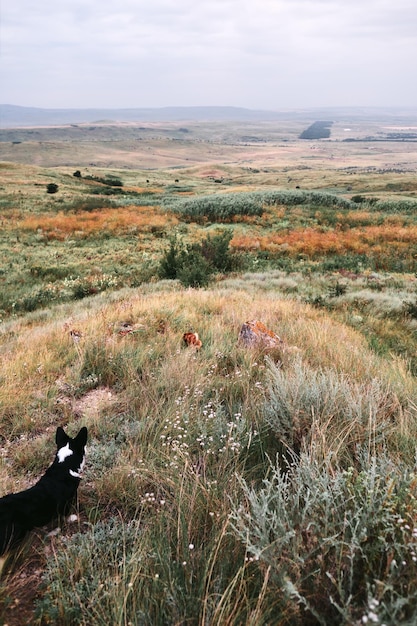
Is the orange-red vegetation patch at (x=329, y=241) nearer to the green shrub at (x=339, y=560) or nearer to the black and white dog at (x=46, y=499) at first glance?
the black and white dog at (x=46, y=499)

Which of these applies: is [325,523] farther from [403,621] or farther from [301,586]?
[403,621]

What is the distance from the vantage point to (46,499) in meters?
2.18

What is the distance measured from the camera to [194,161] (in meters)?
154

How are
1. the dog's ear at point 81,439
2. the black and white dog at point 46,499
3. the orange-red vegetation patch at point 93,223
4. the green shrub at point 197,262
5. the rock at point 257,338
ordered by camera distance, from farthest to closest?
the orange-red vegetation patch at point 93,223, the green shrub at point 197,262, the rock at point 257,338, the dog's ear at point 81,439, the black and white dog at point 46,499

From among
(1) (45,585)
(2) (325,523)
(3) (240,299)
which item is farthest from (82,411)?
(3) (240,299)

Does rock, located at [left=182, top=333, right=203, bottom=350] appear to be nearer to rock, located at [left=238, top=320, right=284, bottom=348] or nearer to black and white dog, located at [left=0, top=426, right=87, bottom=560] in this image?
rock, located at [left=238, top=320, right=284, bottom=348]

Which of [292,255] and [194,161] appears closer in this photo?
[292,255]

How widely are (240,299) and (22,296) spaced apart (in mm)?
6883

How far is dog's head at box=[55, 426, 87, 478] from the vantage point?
248 centimetres

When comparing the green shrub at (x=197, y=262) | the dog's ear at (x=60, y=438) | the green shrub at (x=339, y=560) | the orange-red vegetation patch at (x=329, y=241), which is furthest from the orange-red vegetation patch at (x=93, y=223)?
the green shrub at (x=339, y=560)

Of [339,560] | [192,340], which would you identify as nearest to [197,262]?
[192,340]

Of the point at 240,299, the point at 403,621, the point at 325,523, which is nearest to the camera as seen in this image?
the point at 403,621

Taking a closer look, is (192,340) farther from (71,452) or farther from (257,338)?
(71,452)

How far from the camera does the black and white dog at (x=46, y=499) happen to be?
6.59 feet
